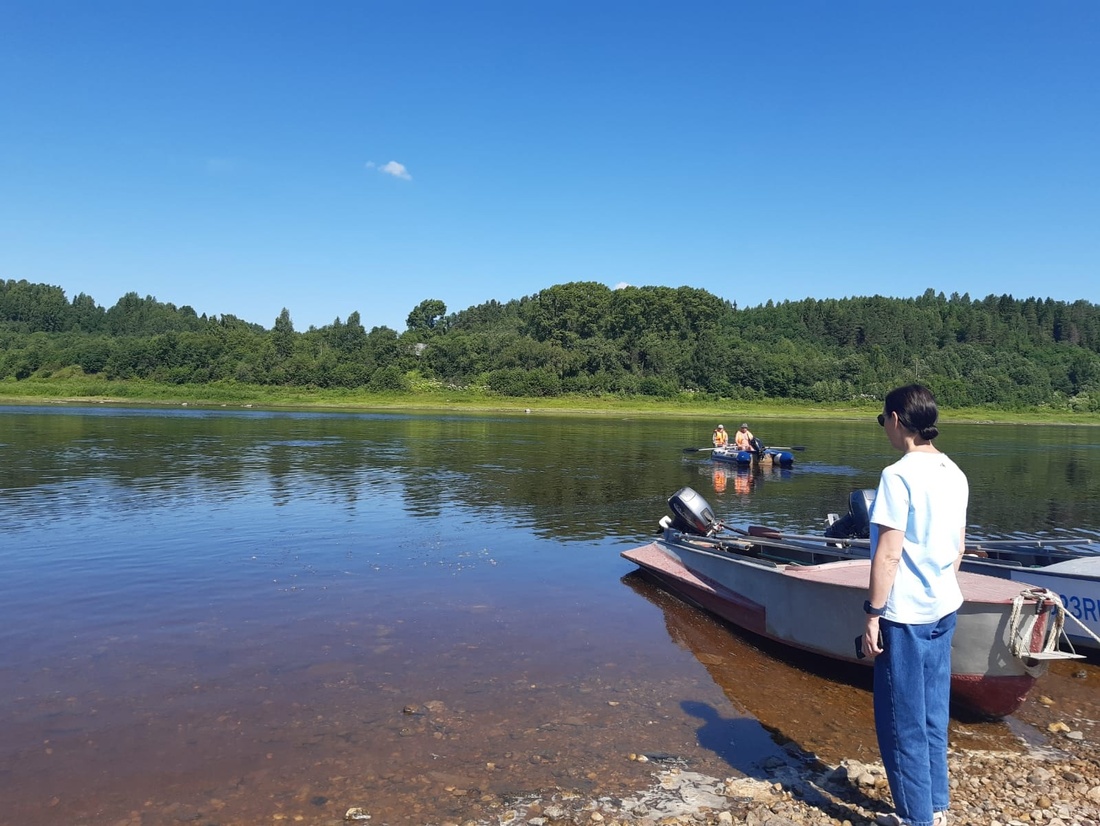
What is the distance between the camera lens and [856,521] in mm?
13711

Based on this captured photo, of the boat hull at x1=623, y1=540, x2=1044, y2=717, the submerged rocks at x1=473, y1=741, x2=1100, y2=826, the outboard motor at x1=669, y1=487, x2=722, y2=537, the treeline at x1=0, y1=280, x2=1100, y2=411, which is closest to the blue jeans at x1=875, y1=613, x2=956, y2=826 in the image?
the submerged rocks at x1=473, y1=741, x2=1100, y2=826

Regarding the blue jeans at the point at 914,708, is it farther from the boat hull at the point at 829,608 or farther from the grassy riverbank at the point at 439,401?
the grassy riverbank at the point at 439,401

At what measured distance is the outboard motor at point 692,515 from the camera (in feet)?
49.3

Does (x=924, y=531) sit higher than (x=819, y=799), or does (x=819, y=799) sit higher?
(x=924, y=531)

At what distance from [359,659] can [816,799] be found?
5680 mm

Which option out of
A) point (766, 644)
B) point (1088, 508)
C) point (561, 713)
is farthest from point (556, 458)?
point (561, 713)

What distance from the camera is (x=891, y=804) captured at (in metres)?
6.20

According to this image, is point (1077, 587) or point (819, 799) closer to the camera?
point (819, 799)

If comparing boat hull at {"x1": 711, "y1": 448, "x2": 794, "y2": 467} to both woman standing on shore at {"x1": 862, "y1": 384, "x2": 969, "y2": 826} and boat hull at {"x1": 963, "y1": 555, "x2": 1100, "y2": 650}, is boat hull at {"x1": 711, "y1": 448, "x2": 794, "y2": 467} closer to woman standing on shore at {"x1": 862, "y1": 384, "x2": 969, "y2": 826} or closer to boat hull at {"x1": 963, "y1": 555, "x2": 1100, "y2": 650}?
boat hull at {"x1": 963, "y1": 555, "x2": 1100, "y2": 650}

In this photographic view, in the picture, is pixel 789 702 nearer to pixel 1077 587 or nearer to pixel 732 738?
pixel 732 738

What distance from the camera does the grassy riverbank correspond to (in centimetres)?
9494

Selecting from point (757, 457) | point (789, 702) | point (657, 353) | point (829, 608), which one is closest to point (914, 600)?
point (789, 702)

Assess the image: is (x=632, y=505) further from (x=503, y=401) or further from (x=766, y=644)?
(x=503, y=401)

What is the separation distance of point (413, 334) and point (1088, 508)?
377ft
